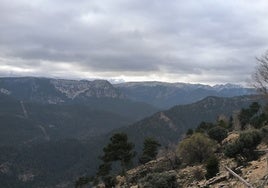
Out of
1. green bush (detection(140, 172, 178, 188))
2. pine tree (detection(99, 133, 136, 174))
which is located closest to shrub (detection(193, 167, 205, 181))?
green bush (detection(140, 172, 178, 188))

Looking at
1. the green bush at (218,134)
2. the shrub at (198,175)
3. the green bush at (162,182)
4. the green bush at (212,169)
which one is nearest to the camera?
the green bush at (162,182)

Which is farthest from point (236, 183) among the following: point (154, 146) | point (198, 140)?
point (154, 146)

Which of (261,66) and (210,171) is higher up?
(261,66)

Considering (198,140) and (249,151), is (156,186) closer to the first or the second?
(249,151)

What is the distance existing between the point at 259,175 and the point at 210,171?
32.2 feet

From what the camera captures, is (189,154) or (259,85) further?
(189,154)

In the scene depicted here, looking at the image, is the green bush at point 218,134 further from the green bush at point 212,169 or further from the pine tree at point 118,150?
the green bush at point 212,169

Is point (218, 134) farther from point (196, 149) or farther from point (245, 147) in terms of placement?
point (245, 147)

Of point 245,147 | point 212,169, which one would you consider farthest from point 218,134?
point 212,169

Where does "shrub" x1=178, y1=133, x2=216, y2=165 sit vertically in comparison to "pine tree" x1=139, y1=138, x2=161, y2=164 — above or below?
above

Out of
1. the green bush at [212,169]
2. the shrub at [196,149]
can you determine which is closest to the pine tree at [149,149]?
the shrub at [196,149]

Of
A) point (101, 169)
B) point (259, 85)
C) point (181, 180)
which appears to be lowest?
point (101, 169)

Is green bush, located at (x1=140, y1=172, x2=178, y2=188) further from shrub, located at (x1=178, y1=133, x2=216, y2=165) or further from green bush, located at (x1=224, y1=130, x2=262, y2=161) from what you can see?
shrub, located at (x1=178, y1=133, x2=216, y2=165)

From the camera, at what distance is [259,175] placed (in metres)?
34.1
